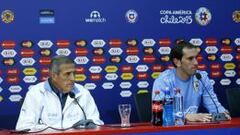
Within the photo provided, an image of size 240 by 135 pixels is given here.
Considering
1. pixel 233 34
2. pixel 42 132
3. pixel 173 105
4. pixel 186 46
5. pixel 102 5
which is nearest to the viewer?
pixel 42 132

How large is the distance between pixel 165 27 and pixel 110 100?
101 centimetres

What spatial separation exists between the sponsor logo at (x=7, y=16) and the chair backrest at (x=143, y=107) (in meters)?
1.49

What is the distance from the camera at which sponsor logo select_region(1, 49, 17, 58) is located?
5.20m

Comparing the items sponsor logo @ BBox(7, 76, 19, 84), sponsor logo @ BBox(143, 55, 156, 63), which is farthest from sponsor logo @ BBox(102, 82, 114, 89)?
sponsor logo @ BBox(7, 76, 19, 84)

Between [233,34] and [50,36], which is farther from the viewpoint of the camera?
[233,34]

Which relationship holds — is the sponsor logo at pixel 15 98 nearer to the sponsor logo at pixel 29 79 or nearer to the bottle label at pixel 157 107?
the sponsor logo at pixel 29 79

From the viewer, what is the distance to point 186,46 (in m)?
5.16

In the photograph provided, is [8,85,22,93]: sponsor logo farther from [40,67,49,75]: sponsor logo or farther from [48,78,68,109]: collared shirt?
[48,78,68,109]: collared shirt

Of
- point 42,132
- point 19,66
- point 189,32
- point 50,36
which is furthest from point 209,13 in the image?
point 42,132

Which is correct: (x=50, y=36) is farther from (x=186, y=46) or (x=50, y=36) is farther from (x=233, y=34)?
→ (x=233, y=34)

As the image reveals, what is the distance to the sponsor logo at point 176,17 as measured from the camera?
5676 millimetres

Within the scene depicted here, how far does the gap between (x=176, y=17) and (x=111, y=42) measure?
2.62 ft

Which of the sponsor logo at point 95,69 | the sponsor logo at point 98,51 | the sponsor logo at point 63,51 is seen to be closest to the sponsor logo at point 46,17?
the sponsor logo at point 63,51

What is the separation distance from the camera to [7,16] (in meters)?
5.21
